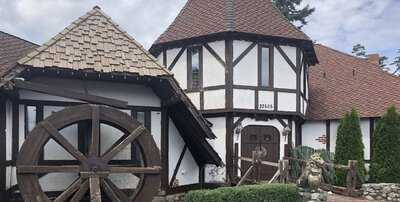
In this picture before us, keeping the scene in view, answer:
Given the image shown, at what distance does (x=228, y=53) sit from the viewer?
15.2 meters

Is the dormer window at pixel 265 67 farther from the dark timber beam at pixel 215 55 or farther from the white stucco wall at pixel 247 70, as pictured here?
the dark timber beam at pixel 215 55

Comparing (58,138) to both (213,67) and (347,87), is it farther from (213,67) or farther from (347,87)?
(347,87)

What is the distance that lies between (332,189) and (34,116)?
8.95m

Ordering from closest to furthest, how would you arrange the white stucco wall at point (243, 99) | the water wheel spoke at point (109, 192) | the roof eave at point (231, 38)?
the water wheel spoke at point (109, 192), the roof eave at point (231, 38), the white stucco wall at point (243, 99)

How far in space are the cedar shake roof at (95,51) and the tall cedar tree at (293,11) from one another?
21.1 m

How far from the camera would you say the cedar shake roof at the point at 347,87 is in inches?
719

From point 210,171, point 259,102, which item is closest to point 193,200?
point 210,171

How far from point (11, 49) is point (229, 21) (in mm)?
6979

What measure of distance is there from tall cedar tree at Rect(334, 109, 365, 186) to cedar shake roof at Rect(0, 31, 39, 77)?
990cm

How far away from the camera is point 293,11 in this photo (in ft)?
98.5

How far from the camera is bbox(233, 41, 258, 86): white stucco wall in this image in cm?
1531

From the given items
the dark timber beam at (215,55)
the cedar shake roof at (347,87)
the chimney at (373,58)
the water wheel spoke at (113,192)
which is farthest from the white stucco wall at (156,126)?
the chimney at (373,58)

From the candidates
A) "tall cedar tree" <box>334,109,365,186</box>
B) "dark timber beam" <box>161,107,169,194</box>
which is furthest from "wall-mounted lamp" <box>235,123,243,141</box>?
"dark timber beam" <box>161,107,169,194</box>

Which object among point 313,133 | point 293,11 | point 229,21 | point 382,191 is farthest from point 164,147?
point 293,11
